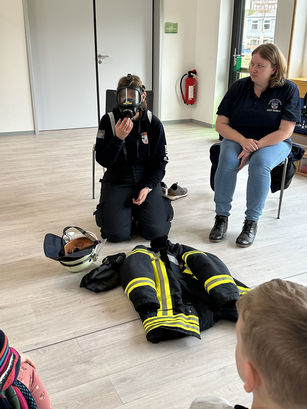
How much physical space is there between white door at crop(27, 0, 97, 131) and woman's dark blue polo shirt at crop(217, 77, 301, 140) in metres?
3.36

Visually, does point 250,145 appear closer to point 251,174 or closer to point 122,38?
point 251,174

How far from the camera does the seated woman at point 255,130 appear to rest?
8.17ft

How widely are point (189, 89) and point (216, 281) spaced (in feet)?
15.2

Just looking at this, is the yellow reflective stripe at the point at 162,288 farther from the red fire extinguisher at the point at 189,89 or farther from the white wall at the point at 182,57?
the red fire extinguisher at the point at 189,89

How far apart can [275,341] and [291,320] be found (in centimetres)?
4

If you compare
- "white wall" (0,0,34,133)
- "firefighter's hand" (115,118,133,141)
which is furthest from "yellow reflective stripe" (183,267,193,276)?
"white wall" (0,0,34,133)

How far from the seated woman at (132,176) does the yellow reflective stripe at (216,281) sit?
27.0 inches

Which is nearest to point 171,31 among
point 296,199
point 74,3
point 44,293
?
point 74,3

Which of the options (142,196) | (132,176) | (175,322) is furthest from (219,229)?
(175,322)

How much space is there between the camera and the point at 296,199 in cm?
325

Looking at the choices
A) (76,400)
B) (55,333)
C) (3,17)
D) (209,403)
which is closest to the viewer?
(209,403)

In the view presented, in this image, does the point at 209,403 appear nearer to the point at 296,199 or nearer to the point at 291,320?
the point at 291,320

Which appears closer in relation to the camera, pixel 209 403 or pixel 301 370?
pixel 301 370

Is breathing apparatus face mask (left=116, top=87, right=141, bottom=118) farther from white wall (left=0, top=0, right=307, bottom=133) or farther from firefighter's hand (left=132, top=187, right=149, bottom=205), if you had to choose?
white wall (left=0, top=0, right=307, bottom=133)
